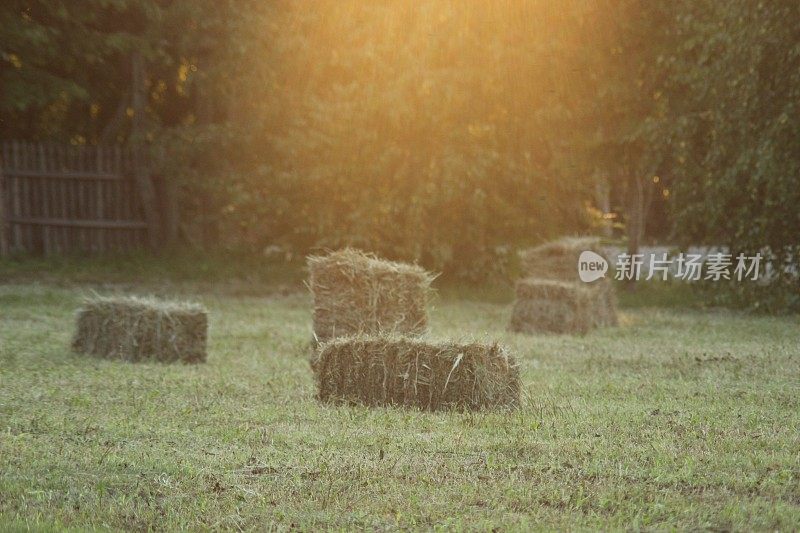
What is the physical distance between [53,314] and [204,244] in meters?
8.67

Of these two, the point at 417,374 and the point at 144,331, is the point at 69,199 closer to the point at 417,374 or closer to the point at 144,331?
the point at 144,331

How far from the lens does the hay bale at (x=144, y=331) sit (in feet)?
37.7

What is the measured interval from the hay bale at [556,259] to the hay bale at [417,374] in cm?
746

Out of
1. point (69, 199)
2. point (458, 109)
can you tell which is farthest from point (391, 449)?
point (69, 199)

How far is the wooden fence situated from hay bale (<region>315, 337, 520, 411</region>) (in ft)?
48.7

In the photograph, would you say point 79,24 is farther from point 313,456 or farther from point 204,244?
point 313,456

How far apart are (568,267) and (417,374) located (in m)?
7.74

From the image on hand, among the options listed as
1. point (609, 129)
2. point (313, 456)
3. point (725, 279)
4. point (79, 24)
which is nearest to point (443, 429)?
point (313, 456)

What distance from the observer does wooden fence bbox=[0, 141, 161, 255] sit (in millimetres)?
22500

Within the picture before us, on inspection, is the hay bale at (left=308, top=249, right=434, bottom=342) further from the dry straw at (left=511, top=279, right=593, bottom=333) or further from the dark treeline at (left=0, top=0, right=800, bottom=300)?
the dark treeline at (left=0, top=0, right=800, bottom=300)

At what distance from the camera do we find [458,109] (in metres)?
19.3

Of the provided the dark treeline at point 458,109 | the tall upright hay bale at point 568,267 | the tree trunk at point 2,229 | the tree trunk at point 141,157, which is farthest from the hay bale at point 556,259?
the tree trunk at point 2,229

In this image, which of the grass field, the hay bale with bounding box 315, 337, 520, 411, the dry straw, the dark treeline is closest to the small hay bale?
the dry straw

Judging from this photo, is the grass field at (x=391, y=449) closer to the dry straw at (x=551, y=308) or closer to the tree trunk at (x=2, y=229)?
the dry straw at (x=551, y=308)
